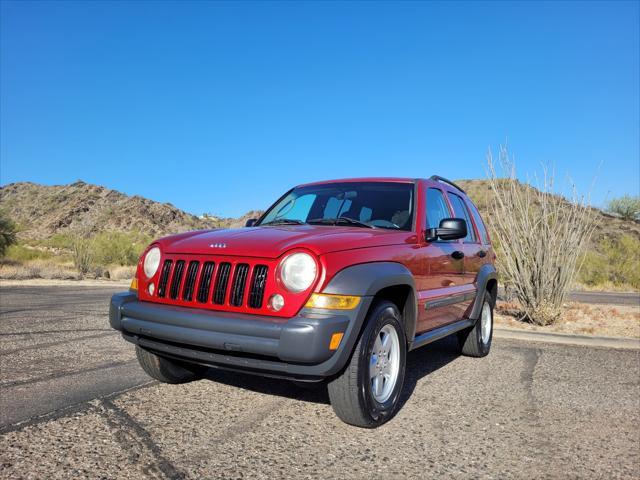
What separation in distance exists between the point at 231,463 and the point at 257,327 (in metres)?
0.78

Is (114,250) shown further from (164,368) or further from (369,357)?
(369,357)

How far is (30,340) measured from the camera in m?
6.25

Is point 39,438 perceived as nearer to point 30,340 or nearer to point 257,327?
point 257,327

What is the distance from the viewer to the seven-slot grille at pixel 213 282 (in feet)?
11.0

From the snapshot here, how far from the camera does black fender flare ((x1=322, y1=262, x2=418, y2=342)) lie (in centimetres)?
326

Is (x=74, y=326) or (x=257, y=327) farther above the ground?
(x=257, y=327)

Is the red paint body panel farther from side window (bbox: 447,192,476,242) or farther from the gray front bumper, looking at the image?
side window (bbox: 447,192,476,242)

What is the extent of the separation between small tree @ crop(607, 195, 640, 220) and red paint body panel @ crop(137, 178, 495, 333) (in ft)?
128

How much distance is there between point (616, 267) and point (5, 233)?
29.6 m

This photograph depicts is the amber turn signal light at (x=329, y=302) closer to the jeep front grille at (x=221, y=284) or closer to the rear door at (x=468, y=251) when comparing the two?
the jeep front grille at (x=221, y=284)

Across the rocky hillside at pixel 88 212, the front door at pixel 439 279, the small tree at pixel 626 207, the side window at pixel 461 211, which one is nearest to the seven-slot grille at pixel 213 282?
the front door at pixel 439 279

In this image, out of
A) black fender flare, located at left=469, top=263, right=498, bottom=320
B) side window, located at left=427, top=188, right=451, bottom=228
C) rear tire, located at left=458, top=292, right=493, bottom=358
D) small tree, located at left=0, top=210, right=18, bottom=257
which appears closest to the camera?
side window, located at left=427, top=188, right=451, bottom=228

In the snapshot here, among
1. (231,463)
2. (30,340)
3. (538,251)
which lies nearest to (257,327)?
(231,463)

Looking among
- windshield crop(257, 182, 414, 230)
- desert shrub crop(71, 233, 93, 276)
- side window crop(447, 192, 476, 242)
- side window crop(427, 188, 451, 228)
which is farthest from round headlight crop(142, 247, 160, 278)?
desert shrub crop(71, 233, 93, 276)
